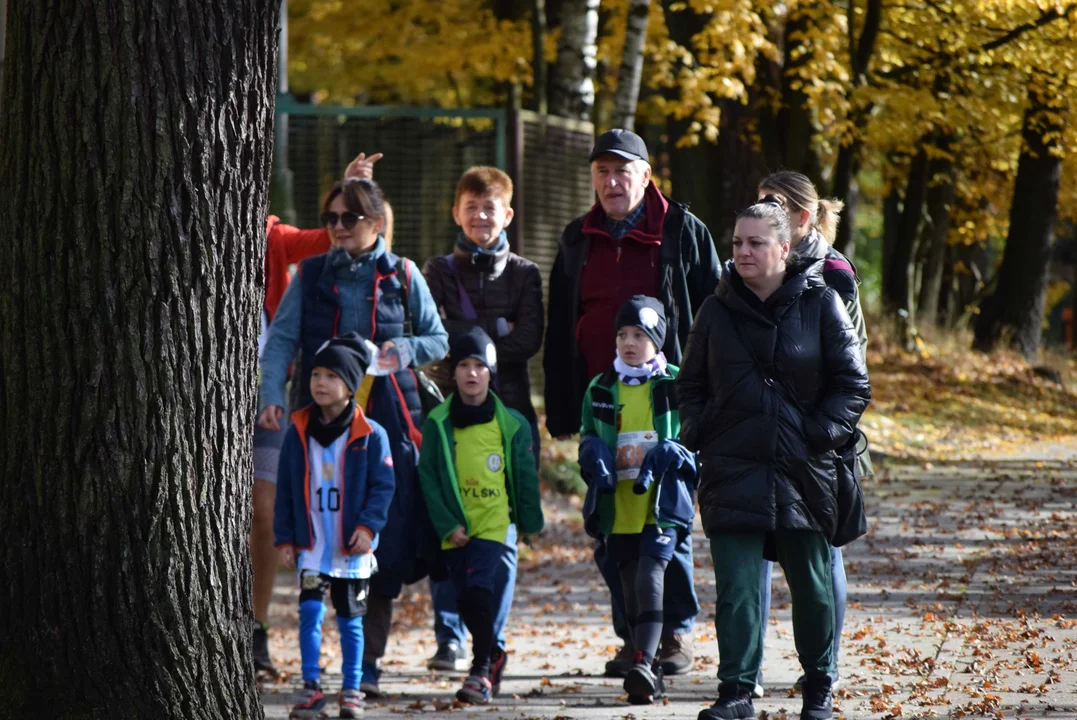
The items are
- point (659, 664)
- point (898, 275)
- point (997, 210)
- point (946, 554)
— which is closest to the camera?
point (659, 664)

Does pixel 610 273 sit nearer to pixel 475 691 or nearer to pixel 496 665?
pixel 496 665

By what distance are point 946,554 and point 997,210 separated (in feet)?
64.0

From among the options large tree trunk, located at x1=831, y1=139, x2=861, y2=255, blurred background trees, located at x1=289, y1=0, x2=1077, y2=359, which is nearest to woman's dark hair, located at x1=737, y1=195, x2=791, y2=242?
blurred background trees, located at x1=289, y1=0, x2=1077, y2=359

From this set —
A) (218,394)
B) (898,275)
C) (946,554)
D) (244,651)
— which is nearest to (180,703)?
(244,651)

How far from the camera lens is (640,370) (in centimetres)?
638

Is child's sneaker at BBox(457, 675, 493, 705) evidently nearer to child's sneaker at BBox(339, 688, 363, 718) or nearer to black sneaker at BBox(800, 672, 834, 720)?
child's sneaker at BBox(339, 688, 363, 718)

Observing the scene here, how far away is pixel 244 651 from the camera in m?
4.86

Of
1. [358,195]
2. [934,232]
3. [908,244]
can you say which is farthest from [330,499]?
[934,232]

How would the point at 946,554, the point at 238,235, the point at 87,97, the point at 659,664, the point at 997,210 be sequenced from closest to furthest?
the point at 87,97 → the point at 238,235 → the point at 659,664 → the point at 946,554 → the point at 997,210

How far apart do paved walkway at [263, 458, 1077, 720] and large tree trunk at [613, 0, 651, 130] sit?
178 inches

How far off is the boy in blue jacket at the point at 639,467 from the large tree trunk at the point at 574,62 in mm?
9306

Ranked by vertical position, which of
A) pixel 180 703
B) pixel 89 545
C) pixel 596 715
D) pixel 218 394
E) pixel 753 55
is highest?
pixel 753 55

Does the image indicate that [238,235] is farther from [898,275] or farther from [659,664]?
[898,275]

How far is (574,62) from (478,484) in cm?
956
